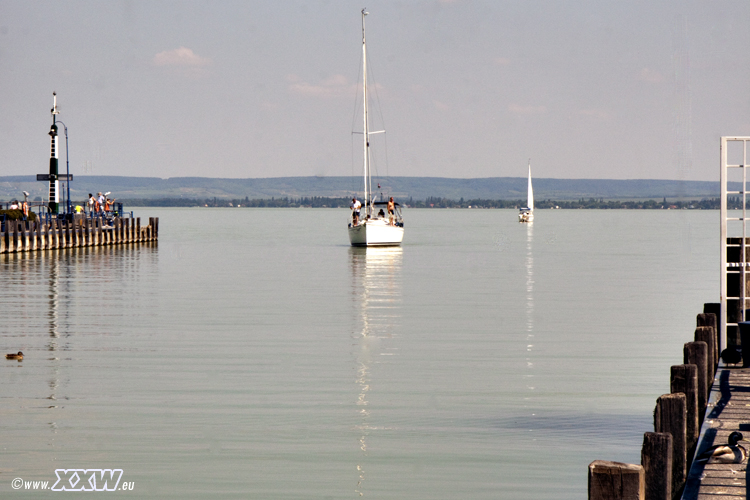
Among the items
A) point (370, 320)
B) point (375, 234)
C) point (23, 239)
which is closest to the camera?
point (370, 320)

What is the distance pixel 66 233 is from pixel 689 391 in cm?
5788

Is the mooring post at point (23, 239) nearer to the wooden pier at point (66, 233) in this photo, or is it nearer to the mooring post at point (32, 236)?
the wooden pier at point (66, 233)

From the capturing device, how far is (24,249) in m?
56.5

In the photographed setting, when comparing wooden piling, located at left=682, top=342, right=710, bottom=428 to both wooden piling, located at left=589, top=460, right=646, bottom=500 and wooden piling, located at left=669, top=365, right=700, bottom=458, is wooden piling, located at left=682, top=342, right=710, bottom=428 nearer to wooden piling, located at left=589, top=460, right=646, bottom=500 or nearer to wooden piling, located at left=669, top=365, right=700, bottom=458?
wooden piling, located at left=669, top=365, right=700, bottom=458

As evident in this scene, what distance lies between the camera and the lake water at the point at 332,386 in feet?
37.7

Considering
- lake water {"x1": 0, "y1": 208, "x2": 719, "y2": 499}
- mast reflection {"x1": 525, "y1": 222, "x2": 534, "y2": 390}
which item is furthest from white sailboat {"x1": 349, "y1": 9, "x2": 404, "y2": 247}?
lake water {"x1": 0, "y1": 208, "x2": 719, "y2": 499}

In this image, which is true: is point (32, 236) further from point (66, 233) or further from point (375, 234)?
point (375, 234)

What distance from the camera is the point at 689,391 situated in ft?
30.9

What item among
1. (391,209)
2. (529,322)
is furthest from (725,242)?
(391,209)

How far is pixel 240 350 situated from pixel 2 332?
6.29 meters

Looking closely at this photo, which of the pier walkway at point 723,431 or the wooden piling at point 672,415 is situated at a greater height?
the wooden piling at point 672,415

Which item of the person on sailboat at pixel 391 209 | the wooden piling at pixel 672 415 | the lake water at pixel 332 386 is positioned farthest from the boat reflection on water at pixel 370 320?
the person on sailboat at pixel 391 209

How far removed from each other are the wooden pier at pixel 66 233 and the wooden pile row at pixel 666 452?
50339mm

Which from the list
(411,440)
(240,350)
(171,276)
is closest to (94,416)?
(411,440)
